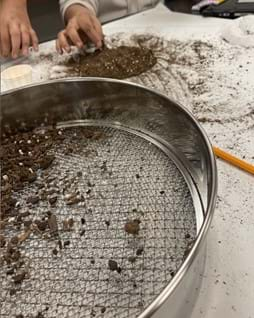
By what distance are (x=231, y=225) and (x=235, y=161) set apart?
0.12m

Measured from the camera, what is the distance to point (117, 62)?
0.92 meters

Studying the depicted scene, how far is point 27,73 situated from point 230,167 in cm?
46

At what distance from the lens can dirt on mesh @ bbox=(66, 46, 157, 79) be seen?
2.96ft

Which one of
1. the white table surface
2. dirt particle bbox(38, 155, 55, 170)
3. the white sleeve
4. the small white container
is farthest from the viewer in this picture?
the white sleeve

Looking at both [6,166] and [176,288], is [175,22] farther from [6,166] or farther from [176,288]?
[176,288]

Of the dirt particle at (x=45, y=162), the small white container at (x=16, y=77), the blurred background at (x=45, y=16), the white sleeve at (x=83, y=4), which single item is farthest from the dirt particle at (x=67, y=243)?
the blurred background at (x=45, y=16)

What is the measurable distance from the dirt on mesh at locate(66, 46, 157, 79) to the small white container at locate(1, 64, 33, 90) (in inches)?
4.0

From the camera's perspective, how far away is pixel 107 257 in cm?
51

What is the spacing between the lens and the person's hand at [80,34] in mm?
969

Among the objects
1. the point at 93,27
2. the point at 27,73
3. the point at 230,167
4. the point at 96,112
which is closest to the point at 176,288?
the point at 230,167

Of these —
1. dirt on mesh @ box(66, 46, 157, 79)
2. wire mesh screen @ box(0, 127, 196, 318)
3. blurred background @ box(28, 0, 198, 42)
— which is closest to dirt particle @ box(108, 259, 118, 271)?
wire mesh screen @ box(0, 127, 196, 318)

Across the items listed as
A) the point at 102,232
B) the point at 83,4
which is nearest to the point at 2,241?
the point at 102,232

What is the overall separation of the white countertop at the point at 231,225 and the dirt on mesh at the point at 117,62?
0.52 feet

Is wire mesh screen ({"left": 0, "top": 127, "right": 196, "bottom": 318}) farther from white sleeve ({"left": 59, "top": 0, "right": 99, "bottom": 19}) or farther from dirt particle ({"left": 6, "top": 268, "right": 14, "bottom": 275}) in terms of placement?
white sleeve ({"left": 59, "top": 0, "right": 99, "bottom": 19})
